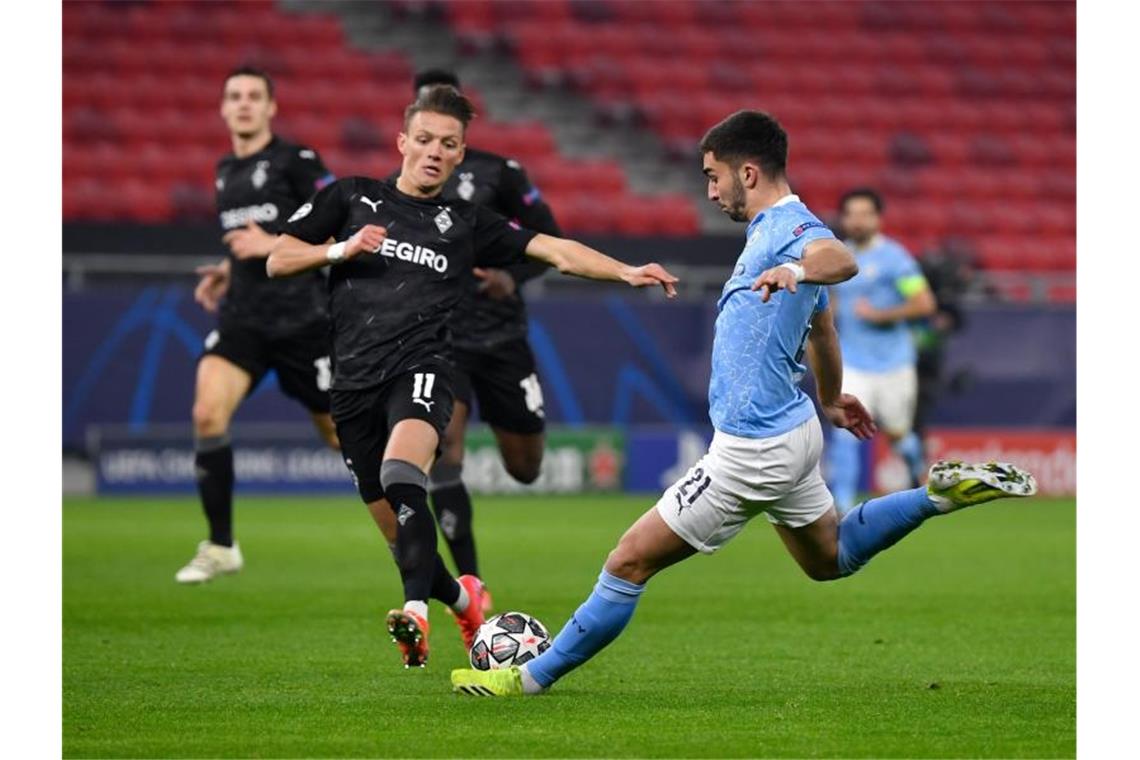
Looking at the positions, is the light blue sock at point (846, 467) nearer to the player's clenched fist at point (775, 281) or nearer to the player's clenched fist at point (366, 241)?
the player's clenched fist at point (366, 241)

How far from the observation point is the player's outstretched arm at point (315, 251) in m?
6.77

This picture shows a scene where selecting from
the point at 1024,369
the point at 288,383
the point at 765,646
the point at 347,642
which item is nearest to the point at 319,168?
the point at 288,383

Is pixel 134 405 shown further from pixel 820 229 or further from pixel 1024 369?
pixel 820 229

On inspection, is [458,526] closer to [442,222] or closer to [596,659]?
[596,659]

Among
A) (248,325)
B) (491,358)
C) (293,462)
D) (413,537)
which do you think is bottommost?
(293,462)

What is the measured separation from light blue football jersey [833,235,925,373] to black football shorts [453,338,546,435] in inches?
209

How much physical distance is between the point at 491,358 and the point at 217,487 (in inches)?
80.0

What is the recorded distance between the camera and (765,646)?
777cm

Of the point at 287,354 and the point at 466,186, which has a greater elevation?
the point at 466,186

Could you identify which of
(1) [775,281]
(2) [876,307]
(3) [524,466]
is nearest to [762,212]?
(1) [775,281]

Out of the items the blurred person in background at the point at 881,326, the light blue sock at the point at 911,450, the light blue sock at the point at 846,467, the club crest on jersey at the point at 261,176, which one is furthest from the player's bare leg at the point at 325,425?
the light blue sock at the point at 911,450

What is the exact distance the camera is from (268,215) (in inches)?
396
